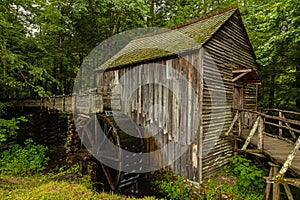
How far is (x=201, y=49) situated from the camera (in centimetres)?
707

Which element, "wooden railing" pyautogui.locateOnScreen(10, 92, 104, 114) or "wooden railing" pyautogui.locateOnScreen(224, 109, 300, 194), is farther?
"wooden railing" pyautogui.locateOnScreen(10, 92, 104, 114)

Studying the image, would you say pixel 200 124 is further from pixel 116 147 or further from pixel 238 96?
pixel 116 147

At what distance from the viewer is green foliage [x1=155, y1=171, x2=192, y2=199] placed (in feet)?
24.7

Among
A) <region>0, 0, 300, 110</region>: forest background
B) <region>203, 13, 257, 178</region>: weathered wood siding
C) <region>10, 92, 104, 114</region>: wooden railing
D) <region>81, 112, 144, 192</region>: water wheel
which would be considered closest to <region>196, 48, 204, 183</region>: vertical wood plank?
<region>203, 13, 257, 178</region>: weathered wood siding

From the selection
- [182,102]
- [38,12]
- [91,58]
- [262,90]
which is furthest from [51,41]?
[262,90]

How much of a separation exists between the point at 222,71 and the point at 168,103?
2.49m

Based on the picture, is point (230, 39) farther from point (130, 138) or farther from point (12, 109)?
point (12, 109)

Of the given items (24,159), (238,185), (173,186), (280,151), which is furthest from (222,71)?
(24,159)

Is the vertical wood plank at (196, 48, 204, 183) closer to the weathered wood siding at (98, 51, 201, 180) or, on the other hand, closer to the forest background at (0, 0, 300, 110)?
the weathered wood siding at (98, 51, 201, 180)

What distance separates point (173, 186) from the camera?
8.00m

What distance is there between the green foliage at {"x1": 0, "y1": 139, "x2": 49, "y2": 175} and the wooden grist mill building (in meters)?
4.95

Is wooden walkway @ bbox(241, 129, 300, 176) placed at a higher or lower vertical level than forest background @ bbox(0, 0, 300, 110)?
lower

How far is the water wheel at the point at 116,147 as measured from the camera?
872 centimetres

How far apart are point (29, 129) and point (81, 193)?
37.4 ft
